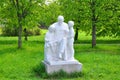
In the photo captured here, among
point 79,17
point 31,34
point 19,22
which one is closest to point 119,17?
point 79,17

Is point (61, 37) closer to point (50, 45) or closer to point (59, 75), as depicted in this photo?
point (50, 45)

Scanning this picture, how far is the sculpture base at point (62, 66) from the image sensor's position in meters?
13.6

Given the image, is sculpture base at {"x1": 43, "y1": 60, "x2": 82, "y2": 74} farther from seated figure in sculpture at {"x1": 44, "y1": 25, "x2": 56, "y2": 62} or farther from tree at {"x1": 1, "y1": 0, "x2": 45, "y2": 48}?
tree at {"x1": 1, "y1": 0, "x2": 45, "y2": 48}

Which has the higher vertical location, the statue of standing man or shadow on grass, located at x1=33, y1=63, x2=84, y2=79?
the statue of standing man

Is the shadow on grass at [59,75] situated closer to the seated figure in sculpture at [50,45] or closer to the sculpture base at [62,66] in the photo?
the sculpture base at [62,66]

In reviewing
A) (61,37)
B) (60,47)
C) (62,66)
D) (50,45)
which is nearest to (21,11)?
(61,37)

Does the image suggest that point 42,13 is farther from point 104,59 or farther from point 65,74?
point 65,74

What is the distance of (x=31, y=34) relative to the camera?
53719 millimetres

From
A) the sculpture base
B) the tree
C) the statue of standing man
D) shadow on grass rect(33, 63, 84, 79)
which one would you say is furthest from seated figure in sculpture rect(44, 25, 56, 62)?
the tree

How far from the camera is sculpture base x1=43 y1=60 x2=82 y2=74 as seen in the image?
13560mm

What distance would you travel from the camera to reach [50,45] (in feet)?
46.2

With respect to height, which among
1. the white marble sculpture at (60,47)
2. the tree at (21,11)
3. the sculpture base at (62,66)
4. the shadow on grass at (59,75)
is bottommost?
the shadow on grass at (59,75)

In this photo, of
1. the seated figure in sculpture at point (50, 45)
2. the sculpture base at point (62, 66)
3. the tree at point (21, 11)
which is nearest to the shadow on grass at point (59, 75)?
the sculpture base at point (62, 66)

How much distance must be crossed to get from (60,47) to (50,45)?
0.43m
